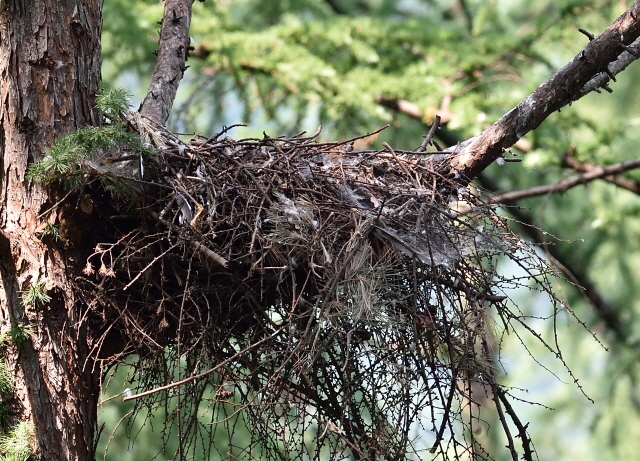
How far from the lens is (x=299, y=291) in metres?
2.11

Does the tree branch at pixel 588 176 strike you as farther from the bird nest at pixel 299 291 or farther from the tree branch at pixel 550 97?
the bird nest at pixel 299 291

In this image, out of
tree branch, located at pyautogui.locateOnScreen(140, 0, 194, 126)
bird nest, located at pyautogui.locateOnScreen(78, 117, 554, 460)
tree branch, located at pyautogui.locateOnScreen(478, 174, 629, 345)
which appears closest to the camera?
bird nest, located at pyautogui.locateOnScreen(78, 117, 554, 460)

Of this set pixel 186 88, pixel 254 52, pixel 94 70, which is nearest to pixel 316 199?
pixel 94 70

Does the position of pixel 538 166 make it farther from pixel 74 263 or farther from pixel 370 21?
pixel 74 263

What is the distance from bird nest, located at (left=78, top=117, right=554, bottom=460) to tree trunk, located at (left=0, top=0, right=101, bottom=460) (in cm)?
9

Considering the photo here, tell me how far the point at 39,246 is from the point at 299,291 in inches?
29.1

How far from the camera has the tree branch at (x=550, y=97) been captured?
7.04ft

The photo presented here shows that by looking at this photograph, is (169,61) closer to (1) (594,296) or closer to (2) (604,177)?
(2) (604,177)

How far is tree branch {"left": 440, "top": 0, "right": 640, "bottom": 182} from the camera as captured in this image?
214cm

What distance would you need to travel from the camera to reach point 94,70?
2133mm

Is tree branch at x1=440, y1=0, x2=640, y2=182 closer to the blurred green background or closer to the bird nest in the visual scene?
the bird nest

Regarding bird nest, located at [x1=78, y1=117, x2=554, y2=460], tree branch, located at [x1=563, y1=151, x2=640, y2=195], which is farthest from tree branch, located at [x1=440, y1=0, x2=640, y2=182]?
tree branch, located at [x1=563, y1=151, x2=640, y2=195]

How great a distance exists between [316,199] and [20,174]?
833 mm

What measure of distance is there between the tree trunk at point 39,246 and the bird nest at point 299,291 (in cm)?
9
